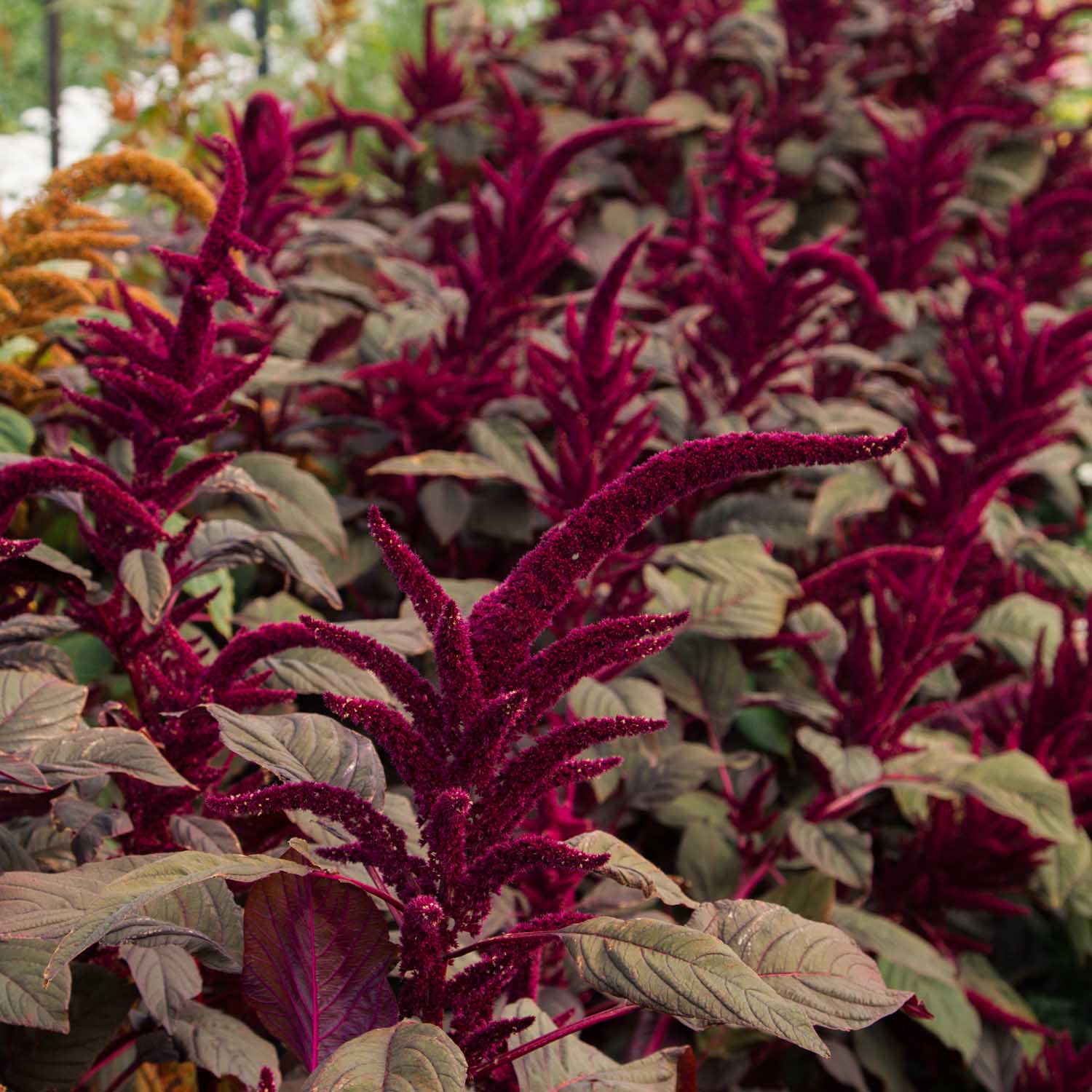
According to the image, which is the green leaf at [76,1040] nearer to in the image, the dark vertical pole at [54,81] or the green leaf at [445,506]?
the green leaf at [445,506]

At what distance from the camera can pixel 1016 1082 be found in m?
1.48

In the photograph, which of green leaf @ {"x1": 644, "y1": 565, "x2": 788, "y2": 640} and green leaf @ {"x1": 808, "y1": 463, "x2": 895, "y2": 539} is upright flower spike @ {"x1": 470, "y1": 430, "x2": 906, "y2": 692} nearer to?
green leaf @ {"x1": 644, "y1": 565, "x2": 788, "y2": 640}

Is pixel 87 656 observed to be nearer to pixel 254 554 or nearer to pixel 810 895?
pixel 254 554

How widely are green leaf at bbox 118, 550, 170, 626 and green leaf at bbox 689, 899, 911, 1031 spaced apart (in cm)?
50

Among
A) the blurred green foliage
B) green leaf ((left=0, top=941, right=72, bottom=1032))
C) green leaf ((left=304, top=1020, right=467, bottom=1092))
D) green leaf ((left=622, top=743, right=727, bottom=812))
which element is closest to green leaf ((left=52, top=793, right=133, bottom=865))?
green leaf ((left=0, top=941, right=72, bottom=1032))

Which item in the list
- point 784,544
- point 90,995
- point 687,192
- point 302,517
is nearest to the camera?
point 90,995

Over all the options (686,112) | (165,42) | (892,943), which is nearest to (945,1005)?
(892,943)

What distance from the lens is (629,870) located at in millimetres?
721

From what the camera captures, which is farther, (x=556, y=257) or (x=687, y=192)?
(x=687, y=192)

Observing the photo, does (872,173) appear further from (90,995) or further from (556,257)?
(90,995)

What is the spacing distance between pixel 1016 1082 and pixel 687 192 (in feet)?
7.28

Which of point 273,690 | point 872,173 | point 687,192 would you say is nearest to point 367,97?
point 687,192

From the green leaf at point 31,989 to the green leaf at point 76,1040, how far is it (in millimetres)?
119

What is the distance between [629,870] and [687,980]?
11 cm
